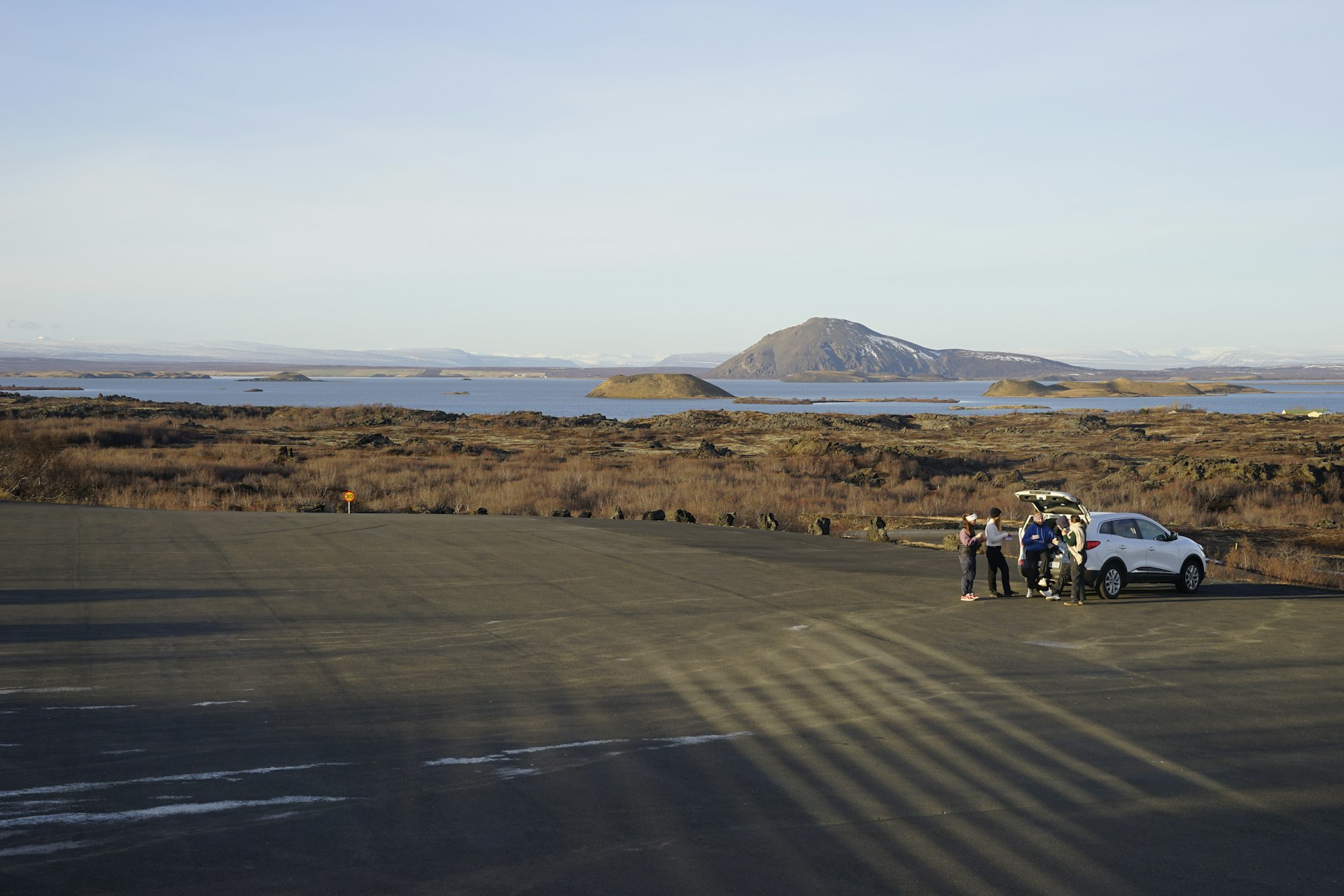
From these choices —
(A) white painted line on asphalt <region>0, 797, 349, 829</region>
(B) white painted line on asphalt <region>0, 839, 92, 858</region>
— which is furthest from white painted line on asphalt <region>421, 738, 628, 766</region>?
(B) white painted line on asphalt <region>0, 839, 92, 858</region>

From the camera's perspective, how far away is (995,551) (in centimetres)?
1716

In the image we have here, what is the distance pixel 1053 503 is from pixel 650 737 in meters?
10.2

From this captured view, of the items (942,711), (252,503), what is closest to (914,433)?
(252,503)

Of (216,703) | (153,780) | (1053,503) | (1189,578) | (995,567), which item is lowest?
(216,703)

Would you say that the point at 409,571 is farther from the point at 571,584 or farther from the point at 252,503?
the point at 252,503

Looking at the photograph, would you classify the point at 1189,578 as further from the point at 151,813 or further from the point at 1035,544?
the point at 151,813

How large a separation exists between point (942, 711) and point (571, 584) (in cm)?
875

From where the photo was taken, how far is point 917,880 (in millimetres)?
6199

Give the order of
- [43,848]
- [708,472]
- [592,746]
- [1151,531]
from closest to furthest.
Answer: [43,848] → [592,746] → [1151,531] → [708,472]

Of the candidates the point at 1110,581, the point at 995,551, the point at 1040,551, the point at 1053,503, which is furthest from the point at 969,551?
the point at 1110,581

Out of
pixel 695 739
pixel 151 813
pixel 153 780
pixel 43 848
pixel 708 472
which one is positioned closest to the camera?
pixel 43 848

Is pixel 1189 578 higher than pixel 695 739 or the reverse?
higher

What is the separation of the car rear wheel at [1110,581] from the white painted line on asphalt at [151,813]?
13.2 meters

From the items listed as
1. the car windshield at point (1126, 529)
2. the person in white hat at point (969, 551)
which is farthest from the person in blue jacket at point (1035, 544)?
the car windshield at point (1126, 529)
